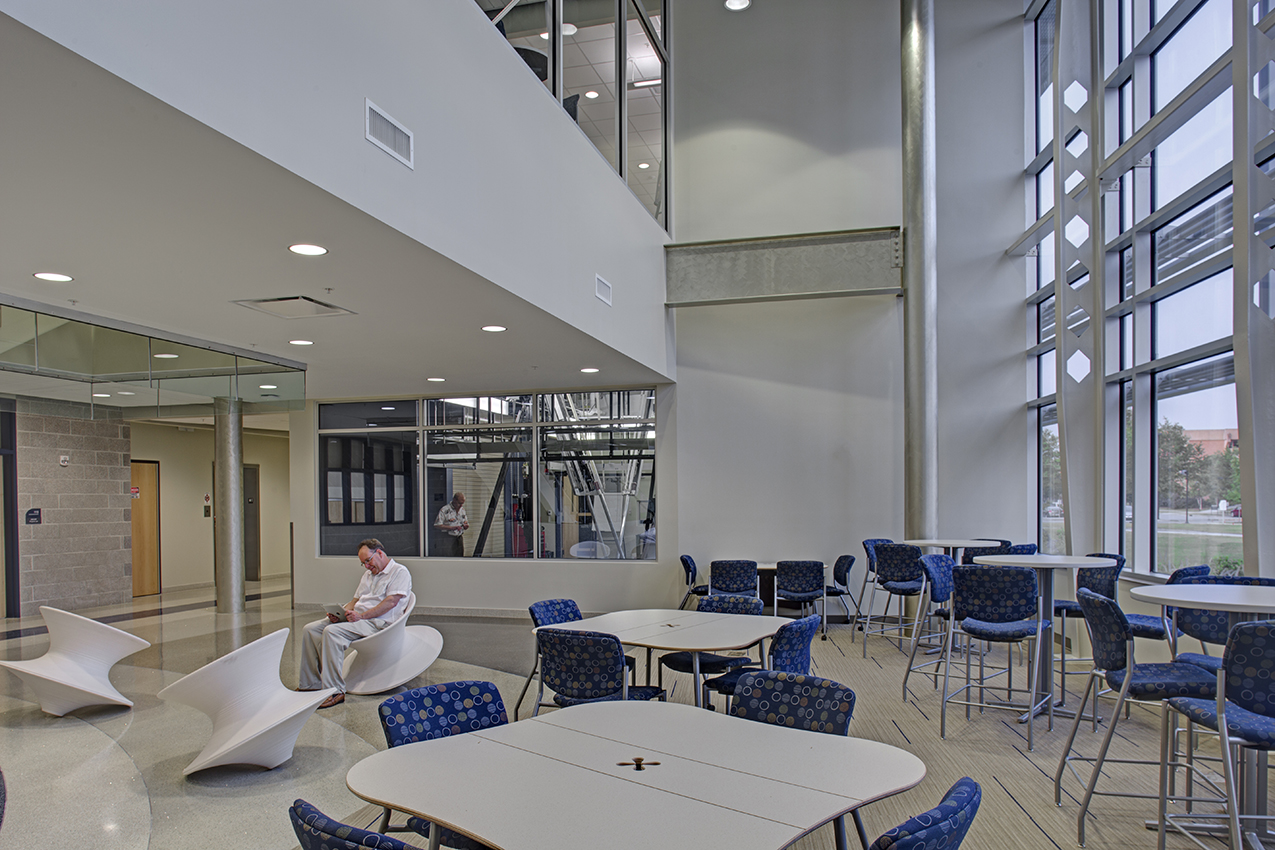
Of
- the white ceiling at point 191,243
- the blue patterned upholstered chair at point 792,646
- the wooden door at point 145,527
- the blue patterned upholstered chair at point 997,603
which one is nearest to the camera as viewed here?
the white ceiling at point 191,243

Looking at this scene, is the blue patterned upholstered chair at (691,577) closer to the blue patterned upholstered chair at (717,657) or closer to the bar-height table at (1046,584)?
the blue patterned upholstered chair at (717,657)

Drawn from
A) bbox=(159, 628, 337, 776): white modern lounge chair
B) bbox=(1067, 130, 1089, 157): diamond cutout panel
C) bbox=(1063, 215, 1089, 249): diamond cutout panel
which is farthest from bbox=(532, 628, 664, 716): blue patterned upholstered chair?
bbox=(1067, 130, 1089, 157): diamond cutout panel

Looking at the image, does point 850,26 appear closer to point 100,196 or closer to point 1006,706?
point 1006,706

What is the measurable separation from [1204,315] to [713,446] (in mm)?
5200

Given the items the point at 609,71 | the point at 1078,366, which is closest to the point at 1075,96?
the point at 1078,366

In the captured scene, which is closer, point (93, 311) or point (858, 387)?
point (93, 311)

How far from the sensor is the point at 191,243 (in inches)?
157

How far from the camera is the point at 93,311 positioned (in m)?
5.43

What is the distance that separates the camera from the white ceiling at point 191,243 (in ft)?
8.64

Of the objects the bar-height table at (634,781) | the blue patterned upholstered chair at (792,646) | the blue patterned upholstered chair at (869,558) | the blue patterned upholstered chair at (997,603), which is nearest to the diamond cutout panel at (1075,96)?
the blue patterned upholstered chair at (869,558)

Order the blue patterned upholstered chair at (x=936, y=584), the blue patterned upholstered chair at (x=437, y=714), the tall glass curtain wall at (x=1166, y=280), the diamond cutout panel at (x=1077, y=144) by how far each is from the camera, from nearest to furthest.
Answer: the blue patterned upholstered chair at (x=437, y=714), the tall glass curtain wall at (x=1166, y=280), the blue patterned upholstered chair at (x=936, y=584), the diamond cutout panel at (x=1077, y=144)

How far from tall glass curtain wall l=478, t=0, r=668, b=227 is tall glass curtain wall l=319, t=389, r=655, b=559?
2.81 metres

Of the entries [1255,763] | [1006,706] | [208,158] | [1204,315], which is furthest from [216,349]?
[1204,315]

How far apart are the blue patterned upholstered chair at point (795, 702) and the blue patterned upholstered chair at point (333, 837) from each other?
151 cm
